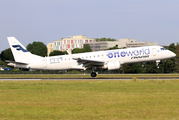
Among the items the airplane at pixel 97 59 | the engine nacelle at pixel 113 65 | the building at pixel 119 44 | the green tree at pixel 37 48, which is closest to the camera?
the engine nacelle at pixel 113 65

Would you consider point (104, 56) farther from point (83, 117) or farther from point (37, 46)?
point (37, 46)

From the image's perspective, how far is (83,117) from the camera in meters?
11.2

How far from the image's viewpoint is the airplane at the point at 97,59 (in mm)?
35406

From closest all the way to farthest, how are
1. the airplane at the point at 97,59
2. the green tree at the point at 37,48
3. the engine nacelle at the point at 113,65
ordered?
the engine nacelle at the point at 113,65, the airplane at the point at 97,59, the green tree at the point at 37,48

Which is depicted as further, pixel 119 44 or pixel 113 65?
pixel 119 44

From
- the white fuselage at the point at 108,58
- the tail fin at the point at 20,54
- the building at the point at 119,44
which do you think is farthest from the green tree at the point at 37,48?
the white fuselage at the point at 108,58

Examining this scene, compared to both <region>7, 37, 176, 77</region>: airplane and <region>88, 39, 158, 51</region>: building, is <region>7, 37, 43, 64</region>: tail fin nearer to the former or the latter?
<region>7, 37, 176, 77</region>: airplane

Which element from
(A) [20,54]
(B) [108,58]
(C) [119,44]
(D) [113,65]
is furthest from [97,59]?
(C) [119,44]

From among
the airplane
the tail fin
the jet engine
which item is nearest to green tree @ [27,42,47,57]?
the tail fin

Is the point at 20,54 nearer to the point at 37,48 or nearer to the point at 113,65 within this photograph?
the point at 113,65

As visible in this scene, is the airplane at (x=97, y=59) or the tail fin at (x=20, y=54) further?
the tail fin at (x=20, y=54)

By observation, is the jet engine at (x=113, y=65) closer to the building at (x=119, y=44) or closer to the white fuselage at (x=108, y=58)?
the white fuselage at (x=108, y=58)

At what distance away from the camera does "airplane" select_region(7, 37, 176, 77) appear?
116ft

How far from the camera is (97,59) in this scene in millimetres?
36812
